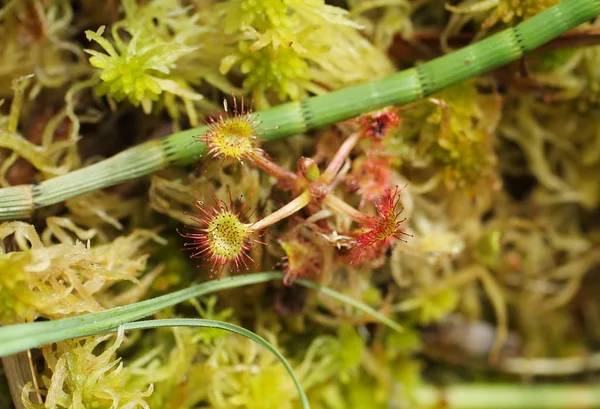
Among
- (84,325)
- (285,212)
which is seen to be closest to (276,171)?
(285,212)

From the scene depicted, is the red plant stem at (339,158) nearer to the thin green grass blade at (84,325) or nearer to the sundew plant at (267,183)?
the sundew plant at (267,183)

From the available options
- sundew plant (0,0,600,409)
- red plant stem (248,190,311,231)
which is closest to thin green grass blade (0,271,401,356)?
sundew plant (0,0,600,409)

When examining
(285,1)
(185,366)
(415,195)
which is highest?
(285,1)

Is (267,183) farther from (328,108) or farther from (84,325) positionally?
(84,325)

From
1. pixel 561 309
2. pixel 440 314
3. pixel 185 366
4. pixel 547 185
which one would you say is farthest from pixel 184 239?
pixel 561 309

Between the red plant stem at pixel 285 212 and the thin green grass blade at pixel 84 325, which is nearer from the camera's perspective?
the thin green grass blade at pixel 84 325

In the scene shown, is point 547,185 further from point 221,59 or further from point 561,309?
point 221,59

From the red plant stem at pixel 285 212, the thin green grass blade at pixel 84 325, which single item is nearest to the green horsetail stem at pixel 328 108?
the red plant stem at pixel 285 212

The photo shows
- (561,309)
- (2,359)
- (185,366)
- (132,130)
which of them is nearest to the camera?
(2,359)
